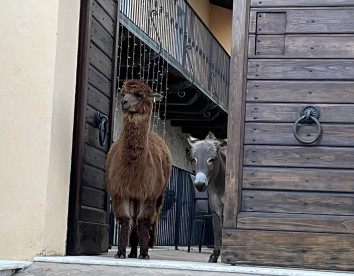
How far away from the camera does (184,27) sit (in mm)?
18625

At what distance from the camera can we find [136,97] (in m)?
8.71

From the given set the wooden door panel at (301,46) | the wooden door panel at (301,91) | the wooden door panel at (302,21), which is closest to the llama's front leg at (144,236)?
the wooden door panel at (301,91)

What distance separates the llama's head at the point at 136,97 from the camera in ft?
28.5

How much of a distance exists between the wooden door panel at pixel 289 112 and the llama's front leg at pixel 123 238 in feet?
5.39

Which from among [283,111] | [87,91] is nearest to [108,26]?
[87,91]

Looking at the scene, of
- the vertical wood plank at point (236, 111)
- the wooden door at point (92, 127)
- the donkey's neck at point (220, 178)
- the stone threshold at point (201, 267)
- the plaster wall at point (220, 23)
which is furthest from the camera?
the plaster wall at point (220, 23)

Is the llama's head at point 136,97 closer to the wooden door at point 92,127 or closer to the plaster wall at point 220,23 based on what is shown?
the wooden door at point 92,127

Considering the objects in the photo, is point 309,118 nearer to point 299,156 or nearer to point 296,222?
point 299,156

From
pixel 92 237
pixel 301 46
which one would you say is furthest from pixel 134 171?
pixel 301 46

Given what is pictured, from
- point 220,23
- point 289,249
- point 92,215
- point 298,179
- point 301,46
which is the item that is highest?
point 220,23

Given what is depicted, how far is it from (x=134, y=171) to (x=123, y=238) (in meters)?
0.65

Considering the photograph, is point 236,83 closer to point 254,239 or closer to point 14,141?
point 254,239

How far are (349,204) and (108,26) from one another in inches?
141

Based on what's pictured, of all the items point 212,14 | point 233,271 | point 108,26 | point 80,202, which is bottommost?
point 233,271
